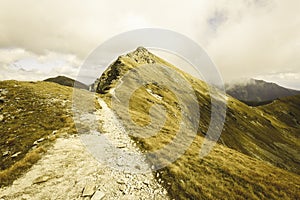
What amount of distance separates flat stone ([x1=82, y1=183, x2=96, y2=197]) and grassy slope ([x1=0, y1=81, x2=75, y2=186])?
211 inches

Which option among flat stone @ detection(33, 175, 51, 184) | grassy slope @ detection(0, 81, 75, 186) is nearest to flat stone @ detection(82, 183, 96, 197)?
flat stone @ detection(33, 175, 51, 184)

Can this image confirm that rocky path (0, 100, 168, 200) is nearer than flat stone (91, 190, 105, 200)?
No

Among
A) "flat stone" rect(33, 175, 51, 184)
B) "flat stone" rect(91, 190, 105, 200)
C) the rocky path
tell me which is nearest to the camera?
"flat stone" rect(91, 190, 105, 200)

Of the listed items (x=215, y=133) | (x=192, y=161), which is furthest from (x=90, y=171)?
(x=215, y=133)

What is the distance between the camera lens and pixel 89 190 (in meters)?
14.5

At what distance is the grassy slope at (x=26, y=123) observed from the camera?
17.1m

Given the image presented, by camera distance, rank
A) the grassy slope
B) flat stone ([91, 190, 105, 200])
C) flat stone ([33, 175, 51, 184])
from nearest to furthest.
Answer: flat stone ([91, 190, 105, 200])
flat stone ([33, 175, 51, 184])
the grassy slope

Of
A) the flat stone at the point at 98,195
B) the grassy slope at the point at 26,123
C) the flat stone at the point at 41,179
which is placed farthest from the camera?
the grassy slope at the point at 26,123

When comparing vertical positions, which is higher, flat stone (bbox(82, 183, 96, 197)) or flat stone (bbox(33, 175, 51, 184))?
flat stone (bbox(82, 183, 96, 197))

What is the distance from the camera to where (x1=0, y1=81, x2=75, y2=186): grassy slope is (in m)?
17.1

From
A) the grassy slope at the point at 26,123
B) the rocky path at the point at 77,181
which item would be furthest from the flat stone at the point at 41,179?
the grassy slope at the point at 26,123

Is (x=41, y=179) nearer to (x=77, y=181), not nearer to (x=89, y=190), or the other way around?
(x=77, y=181)

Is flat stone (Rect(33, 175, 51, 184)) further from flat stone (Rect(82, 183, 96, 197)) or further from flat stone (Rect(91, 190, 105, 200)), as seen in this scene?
flat stone (Rect(91, 190, 105, 200))

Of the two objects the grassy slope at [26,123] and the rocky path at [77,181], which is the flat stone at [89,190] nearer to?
the rocky path at [77,181]
